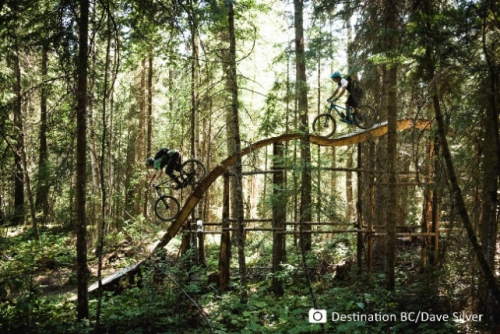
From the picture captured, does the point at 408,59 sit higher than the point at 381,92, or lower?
lower

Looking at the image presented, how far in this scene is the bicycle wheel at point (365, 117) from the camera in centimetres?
1007

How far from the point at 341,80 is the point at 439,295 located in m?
5.54

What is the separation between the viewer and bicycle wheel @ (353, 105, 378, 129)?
10073 millimetres

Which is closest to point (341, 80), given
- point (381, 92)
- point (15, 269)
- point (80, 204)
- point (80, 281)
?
point (381, 92)

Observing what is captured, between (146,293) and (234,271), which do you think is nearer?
(146,293)

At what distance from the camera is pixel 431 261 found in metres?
8.23

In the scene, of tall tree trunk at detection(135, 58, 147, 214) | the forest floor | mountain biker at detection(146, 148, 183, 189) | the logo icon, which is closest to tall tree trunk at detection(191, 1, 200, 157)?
mountain biker at detection(146, 148, 183, 189)

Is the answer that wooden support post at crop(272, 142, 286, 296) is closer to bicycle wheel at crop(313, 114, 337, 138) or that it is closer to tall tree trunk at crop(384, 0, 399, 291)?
bicycle wheel at crop(313, 114, 337, 138)

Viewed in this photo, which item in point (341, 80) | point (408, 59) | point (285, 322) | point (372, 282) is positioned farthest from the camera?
point (341, 80)

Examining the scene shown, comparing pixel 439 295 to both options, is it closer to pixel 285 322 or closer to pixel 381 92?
pixel 285 322

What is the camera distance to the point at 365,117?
10.3 m

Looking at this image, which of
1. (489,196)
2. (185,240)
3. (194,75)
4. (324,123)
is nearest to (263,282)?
(185,240)

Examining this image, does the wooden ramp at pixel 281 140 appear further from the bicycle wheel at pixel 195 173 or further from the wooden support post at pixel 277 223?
the bicycle wheel at pixel 195 173

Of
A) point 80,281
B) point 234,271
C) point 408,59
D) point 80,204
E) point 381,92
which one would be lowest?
point 234,271
